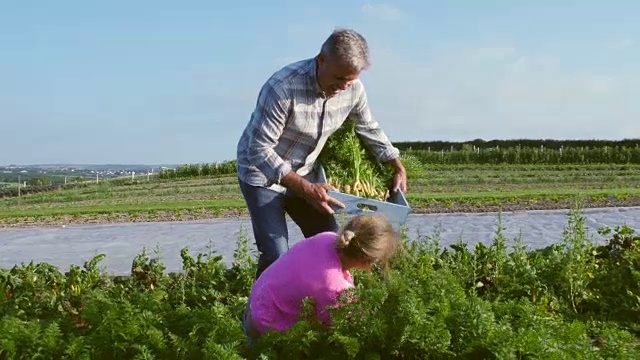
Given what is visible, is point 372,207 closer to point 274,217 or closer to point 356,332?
point 274,217

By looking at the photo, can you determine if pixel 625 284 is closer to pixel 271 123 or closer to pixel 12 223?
pixel 271 123

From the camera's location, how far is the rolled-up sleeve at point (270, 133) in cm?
460

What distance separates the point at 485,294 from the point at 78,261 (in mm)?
5144

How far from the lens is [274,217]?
16.0ft

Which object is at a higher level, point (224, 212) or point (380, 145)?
point (380, 145)

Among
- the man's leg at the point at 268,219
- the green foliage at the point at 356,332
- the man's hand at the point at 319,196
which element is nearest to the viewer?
the green foliage at the point at 356,332

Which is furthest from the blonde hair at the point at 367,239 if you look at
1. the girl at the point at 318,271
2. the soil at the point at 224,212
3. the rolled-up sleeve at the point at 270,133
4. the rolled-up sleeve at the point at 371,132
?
the soil at the point at 224,212

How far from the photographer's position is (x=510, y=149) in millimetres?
39188

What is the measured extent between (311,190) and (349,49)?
78cm

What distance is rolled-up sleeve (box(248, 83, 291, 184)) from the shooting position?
460 centimetres

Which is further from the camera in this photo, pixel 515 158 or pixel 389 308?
pixel 515 158

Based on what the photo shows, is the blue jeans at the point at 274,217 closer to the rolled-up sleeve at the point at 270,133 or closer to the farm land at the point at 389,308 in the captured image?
the rolled-up sleeve at the point at 270,133

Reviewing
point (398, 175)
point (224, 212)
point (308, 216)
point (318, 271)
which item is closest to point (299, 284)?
point (318, 271)

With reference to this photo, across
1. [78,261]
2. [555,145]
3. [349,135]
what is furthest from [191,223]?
[555,145]
